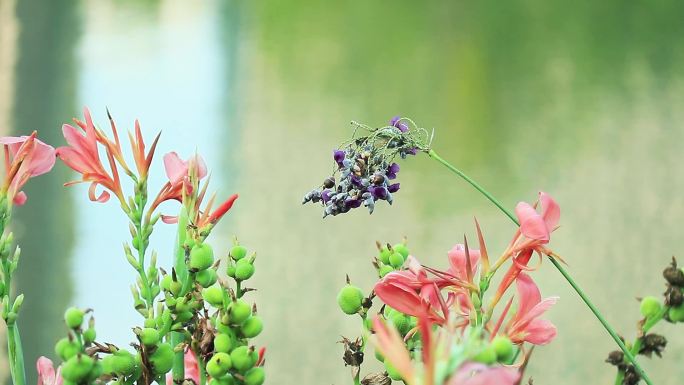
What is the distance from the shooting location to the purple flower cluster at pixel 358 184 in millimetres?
259

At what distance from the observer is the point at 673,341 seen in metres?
2.81

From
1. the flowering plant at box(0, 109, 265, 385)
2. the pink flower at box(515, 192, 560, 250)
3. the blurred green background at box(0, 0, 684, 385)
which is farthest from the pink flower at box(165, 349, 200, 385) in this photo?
the blurred green background at box(0, 0, 684, 385)

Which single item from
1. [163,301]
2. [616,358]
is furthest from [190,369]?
[616,358]

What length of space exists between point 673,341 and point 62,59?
9.58ft

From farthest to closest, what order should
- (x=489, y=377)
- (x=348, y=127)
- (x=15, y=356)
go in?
1. (x=348, y=127)
2. (x=15, y=356)
3. (x=489, y=377)

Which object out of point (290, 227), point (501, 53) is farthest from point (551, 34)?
point (290, 227)

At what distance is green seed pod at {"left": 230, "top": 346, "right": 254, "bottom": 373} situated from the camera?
0.63ft

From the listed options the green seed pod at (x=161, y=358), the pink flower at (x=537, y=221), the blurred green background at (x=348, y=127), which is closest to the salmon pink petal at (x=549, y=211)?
the pink flower at (x=537, y=221)

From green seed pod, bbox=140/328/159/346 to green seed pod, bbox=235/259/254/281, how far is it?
0.02 metres

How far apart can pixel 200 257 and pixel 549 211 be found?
0.09 metres

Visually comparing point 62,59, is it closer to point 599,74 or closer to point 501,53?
point 501,53

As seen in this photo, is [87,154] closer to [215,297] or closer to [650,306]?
[215,297]

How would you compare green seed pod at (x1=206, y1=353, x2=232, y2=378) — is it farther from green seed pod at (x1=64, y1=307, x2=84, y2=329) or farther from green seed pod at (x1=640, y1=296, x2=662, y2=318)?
green seed pod at (x1=640, y1=296, x2=662, y2=318)

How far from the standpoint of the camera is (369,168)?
27 cm
